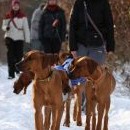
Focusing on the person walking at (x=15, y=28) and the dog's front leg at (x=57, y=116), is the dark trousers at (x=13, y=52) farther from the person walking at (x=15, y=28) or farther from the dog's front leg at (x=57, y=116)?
the dog's front leg at (x=57, y=116)

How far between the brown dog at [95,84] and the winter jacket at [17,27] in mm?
6699

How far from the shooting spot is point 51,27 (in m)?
11.5

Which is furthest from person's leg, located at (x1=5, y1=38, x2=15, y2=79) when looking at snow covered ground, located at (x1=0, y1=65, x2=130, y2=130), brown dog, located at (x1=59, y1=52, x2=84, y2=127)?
brown dog, located at (x1=59, y1=52, x2=84, y2=127)

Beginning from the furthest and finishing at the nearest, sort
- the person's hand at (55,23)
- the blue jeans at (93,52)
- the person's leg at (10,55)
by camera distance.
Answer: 1. the person's leg at (10,55)
2. the person's hand at (55,23)
3. the blue jeans at (93,52)

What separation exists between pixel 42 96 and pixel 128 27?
7.71m

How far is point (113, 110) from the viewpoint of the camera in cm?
1111

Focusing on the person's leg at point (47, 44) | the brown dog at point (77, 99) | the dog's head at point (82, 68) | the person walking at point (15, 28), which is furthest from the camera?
the person walking at point (15, 28)

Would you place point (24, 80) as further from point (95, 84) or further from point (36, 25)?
point (36, 25)

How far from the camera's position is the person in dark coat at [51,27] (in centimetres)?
1145

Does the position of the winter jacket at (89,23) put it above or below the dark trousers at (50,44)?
above

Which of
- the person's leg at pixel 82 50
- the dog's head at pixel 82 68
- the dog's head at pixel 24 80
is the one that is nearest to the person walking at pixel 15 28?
the person's leg at pixel 82 50

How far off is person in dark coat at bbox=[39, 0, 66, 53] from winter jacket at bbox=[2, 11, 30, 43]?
323 cm

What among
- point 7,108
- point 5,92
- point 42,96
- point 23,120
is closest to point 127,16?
point 5,92

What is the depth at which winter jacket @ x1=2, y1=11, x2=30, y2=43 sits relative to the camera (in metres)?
14.8
